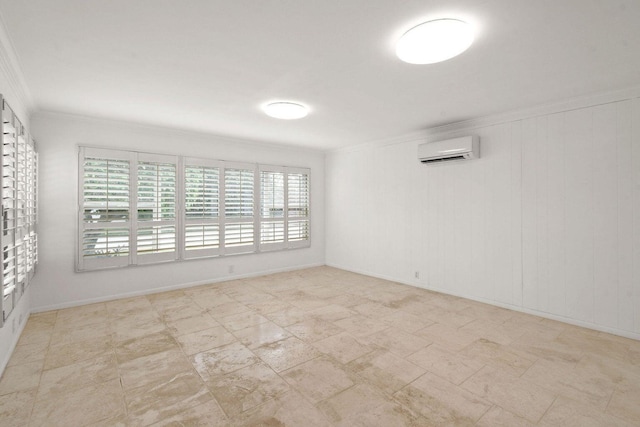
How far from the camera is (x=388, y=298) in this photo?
14.2 ft

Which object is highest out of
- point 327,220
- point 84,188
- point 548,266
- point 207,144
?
point 207,144

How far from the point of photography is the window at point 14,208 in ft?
7.47

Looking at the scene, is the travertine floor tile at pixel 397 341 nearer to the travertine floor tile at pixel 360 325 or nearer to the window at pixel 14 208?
the travertine floor tile at pixel 360 325

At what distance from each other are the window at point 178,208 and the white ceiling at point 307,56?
84cm

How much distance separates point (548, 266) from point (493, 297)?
779 mm

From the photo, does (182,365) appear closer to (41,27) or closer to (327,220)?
(41,27)

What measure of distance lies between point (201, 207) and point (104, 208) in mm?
1285

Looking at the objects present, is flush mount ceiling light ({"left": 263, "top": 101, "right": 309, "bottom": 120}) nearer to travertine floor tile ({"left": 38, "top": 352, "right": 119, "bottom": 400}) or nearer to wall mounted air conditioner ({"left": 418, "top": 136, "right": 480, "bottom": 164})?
wall mounted air conditioner ({"left": 418, "top": 136, "right": 480, "bottom": 164})

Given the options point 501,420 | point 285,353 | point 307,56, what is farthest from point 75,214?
point 501,420

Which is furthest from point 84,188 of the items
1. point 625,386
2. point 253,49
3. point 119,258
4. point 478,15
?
point 625,386

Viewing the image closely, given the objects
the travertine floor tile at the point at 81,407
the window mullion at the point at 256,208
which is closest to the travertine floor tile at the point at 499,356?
the travertine floor tile at the point at 81,407

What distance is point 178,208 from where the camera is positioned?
4734mm

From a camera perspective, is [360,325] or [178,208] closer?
[360,325]

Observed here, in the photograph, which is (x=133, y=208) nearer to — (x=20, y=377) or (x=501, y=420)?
(x=20, y=377)
